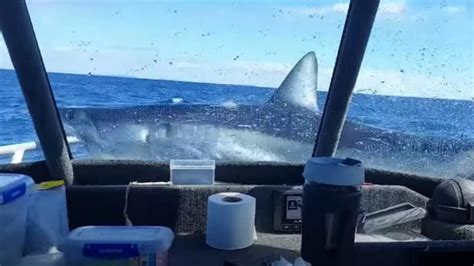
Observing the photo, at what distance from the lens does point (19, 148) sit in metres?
2.41

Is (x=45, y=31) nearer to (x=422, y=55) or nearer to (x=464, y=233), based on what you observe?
(x=464, y=233)

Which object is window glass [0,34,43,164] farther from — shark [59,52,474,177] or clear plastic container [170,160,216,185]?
clear plastic container [170,160,216,185]

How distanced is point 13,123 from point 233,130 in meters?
1.16

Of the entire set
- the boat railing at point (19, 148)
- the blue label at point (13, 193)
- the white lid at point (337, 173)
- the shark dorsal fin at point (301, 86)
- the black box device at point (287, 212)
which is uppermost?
the shark dorsal fin at point (301, 86)

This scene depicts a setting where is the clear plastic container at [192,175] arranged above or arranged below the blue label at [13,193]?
below

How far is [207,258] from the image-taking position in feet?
5.04

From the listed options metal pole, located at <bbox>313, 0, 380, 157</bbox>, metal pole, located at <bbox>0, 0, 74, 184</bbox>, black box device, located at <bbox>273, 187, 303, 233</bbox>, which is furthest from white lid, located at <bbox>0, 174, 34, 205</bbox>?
metal pole, located at <bbox>313, 0, 380, 157</bbox>

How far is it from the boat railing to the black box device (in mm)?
1086

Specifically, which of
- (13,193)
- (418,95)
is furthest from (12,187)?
(418,95)

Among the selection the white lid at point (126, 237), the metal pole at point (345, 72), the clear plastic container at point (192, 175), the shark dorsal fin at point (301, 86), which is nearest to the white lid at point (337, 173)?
the white lid at point (126, 237)

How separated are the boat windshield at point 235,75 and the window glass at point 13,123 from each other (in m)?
0.11

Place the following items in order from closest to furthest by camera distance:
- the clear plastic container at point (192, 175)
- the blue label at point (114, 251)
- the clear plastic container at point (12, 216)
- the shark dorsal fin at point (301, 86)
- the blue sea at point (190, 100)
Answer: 1. the blue label at point (114, 251)
2. the clear plastic container at point (12, 216)
3. the clear plastic container at point (192, 175)
4. the blue sea at point (190, 100)
5. the shark dorsal fin at point (301, 86)

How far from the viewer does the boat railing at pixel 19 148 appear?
231 cm

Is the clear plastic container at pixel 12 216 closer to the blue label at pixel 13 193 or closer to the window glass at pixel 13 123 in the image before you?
the blue label at pixel 13 193
